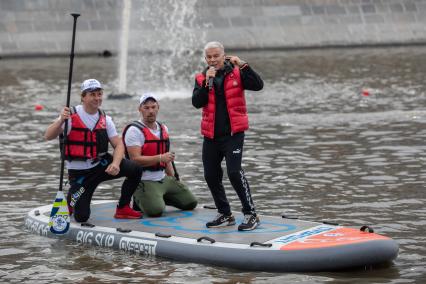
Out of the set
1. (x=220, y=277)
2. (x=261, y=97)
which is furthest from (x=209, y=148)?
(x=261, y=97)

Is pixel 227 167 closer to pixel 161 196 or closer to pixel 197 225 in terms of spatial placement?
pixel 197 225

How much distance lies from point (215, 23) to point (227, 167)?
1187 inches

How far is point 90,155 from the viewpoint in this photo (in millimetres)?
12711

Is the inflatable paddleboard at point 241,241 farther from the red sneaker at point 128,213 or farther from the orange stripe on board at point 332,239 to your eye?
the red sneaker at point 128,213

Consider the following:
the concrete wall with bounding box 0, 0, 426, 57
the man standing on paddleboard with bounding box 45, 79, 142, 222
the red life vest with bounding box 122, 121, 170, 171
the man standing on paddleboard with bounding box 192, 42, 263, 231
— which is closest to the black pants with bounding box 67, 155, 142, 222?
the man standing on paddleboard with bounding box 45, 79, 142, 222

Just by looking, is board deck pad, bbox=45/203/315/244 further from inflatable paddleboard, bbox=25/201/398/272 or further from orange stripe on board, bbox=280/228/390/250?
orange stripe on board, bbox=280/228/390/250

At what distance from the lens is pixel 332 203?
14.4 meters

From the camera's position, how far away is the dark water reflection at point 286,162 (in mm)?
11391

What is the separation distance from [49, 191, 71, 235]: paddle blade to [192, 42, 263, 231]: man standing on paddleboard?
1551 millimetres

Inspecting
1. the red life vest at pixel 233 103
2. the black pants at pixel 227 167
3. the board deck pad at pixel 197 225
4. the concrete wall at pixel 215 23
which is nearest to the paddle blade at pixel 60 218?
the board deck pad at pixel 197 225

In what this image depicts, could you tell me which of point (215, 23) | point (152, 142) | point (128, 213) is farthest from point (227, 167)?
point (215, 23)

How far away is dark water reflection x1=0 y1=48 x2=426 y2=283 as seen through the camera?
1139cm

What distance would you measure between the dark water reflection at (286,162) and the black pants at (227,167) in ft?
3.47

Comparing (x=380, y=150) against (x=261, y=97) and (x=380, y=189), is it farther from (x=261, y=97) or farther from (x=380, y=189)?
(x=261, y=97)
